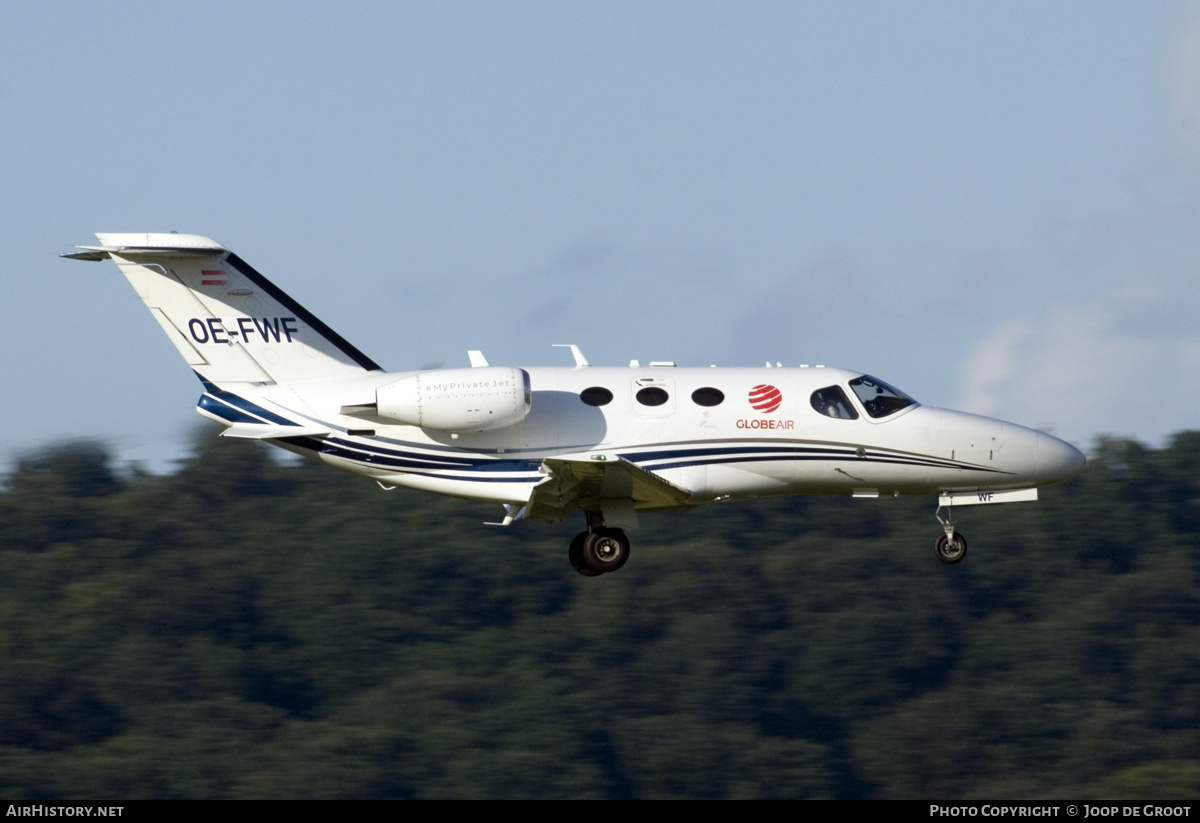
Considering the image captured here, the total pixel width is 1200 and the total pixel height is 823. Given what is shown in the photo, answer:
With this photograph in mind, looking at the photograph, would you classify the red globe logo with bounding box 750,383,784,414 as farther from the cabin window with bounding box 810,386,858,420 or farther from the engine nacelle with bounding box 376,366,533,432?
the engine nacelle with bounding box 376,366,533,432

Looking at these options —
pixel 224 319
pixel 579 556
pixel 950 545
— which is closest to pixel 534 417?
pixel 579 556

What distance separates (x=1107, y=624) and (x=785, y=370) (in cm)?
3872

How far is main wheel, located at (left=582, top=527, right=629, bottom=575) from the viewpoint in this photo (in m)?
23.6

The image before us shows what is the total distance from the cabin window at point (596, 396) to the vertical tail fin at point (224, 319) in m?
3.26

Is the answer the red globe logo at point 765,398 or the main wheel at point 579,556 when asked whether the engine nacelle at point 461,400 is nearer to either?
the main wheel at point 579,556

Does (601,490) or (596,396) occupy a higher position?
(596,396)

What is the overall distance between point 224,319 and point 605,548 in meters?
6.27

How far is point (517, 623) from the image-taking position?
5738cm

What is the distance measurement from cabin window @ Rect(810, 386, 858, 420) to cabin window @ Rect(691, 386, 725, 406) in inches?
53.3

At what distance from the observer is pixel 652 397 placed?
23.2 m

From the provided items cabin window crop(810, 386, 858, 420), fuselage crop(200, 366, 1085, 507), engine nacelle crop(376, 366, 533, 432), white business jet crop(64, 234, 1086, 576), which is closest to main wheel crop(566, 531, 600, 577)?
white business jet crop(64, 234, 1086, 576)

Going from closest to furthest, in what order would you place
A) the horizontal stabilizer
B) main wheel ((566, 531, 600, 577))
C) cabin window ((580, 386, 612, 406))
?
1. cabin window ((580, 386, 612, 406))
2. main wheel ((566, 531, 600, 577))
3. the horizontal stabilizer

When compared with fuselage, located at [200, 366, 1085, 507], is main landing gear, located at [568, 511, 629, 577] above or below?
below

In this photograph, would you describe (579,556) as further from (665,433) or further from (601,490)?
(665,433)
